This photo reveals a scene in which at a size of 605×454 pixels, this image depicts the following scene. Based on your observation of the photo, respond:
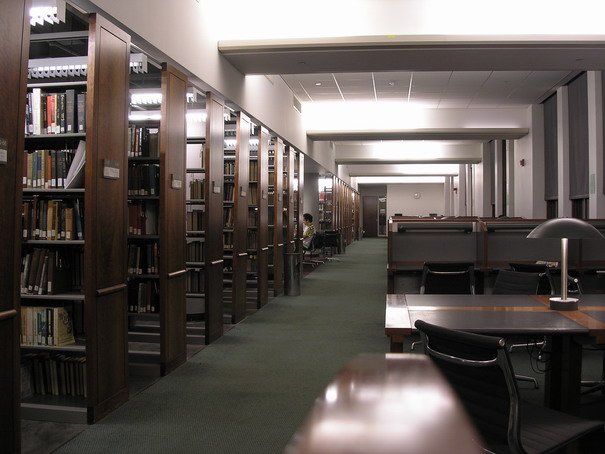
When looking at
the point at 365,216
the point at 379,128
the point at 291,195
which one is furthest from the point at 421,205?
the point at 291,195

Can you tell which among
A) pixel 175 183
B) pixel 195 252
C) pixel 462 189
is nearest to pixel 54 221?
pixel 175 183

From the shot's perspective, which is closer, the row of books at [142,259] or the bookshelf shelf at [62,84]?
the bookshelf shelf at [62,84]

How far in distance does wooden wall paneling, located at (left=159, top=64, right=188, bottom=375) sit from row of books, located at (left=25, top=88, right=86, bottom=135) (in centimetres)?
88

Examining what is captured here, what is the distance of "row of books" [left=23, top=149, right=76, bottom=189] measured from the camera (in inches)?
142

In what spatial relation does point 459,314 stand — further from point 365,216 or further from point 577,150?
point 365,216

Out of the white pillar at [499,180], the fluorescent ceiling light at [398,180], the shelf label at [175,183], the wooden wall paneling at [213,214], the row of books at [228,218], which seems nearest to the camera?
the shelf label at [175,183]

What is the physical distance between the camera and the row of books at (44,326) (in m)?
3.53

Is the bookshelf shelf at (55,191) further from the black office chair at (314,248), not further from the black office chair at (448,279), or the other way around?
the black office chair at (314,248)

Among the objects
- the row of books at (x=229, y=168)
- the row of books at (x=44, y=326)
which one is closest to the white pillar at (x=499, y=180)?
the row of books at (x=229, y=168)

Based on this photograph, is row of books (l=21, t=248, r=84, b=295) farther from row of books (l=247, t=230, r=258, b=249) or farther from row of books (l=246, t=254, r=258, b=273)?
row of books (l=246, t=254, r=258, b=273)

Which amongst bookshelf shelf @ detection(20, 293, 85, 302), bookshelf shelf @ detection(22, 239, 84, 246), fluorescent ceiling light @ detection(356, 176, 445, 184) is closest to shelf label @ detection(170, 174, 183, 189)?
bookshelf shelf @ detection(22, 239, 84, 246)

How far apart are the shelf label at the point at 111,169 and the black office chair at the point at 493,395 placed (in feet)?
7.32

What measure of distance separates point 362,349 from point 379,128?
689 centimetres

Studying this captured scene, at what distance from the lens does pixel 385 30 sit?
5.55 meters
